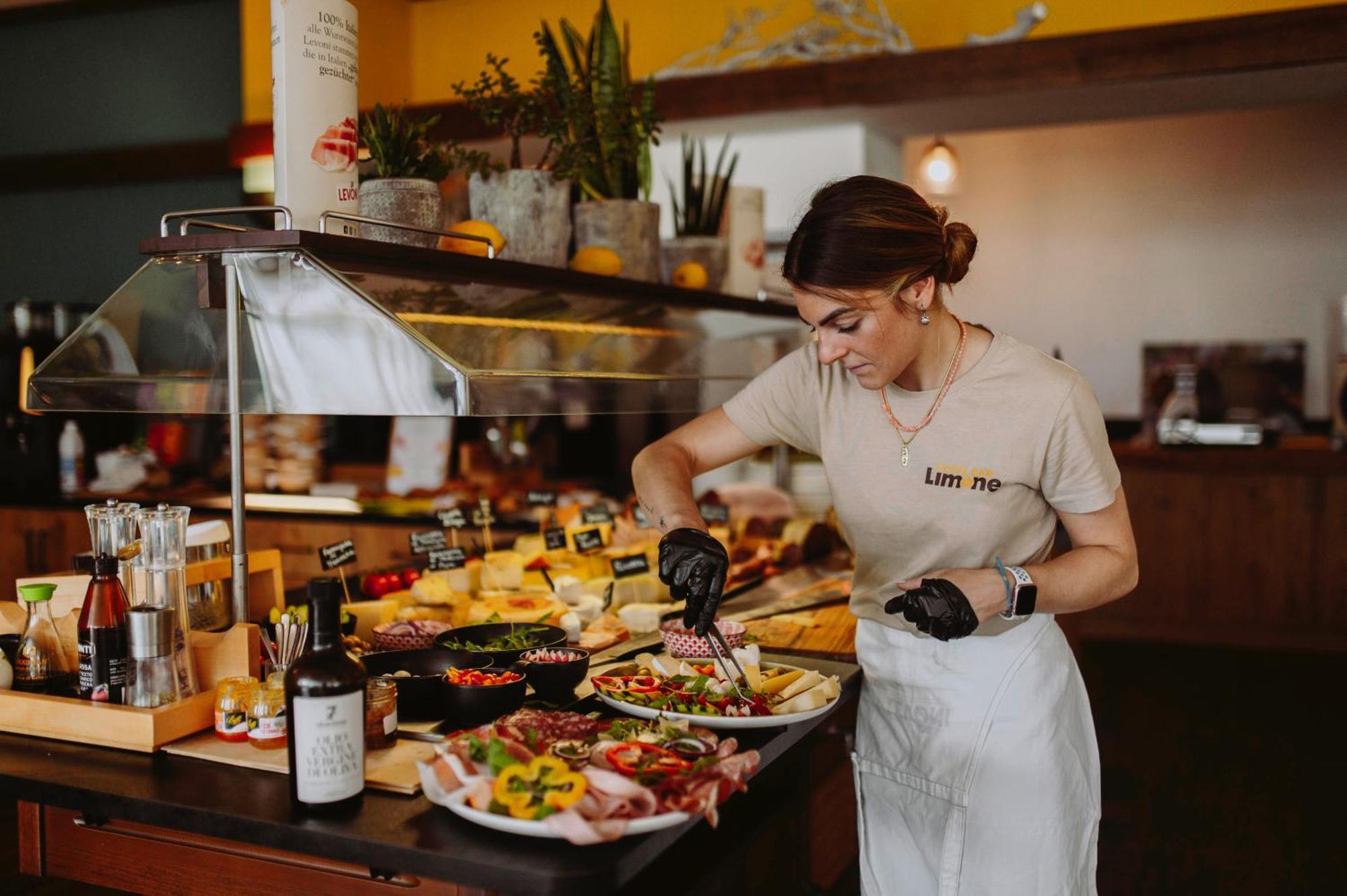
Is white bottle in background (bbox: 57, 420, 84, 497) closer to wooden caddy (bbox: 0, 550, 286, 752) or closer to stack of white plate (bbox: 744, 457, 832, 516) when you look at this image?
stack of white plate (bbox: 744, 457, 832, 516)

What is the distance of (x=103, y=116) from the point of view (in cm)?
657

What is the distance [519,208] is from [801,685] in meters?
1.44

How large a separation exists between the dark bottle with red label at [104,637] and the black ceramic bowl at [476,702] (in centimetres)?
55

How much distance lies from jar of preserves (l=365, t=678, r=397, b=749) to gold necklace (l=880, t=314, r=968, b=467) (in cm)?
107

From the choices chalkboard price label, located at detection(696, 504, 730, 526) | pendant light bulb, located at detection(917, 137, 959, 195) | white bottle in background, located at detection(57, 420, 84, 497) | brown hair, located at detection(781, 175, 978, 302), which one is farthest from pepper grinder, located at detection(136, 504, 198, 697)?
pendant light bulb, located at detection(917, 137, 959, 195)

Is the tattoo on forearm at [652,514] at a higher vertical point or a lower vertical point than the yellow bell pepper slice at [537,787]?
higher

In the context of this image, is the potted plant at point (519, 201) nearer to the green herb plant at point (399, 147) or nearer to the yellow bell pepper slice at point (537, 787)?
the green herb plant at point (399, 147)

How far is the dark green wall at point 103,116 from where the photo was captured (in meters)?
6.33

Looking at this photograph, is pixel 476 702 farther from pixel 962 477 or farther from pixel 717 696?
pixel 962 477

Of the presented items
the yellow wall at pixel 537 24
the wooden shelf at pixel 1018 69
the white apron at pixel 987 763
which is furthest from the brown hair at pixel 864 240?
the yellow wall at pixel 537 24

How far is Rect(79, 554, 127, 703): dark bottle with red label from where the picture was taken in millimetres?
1912

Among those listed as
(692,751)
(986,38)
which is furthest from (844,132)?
(692,751)

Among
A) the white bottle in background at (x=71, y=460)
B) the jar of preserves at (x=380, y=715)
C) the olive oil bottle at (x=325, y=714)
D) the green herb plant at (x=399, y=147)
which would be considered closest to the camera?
the olive oil bottle at (x=325, y=714)

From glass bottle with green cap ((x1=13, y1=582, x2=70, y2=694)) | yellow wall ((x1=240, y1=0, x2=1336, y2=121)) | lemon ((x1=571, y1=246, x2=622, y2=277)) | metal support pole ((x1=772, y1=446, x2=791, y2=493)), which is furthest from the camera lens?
metal support pole ((x1=772, y1=446, x2=791, y2=493))
